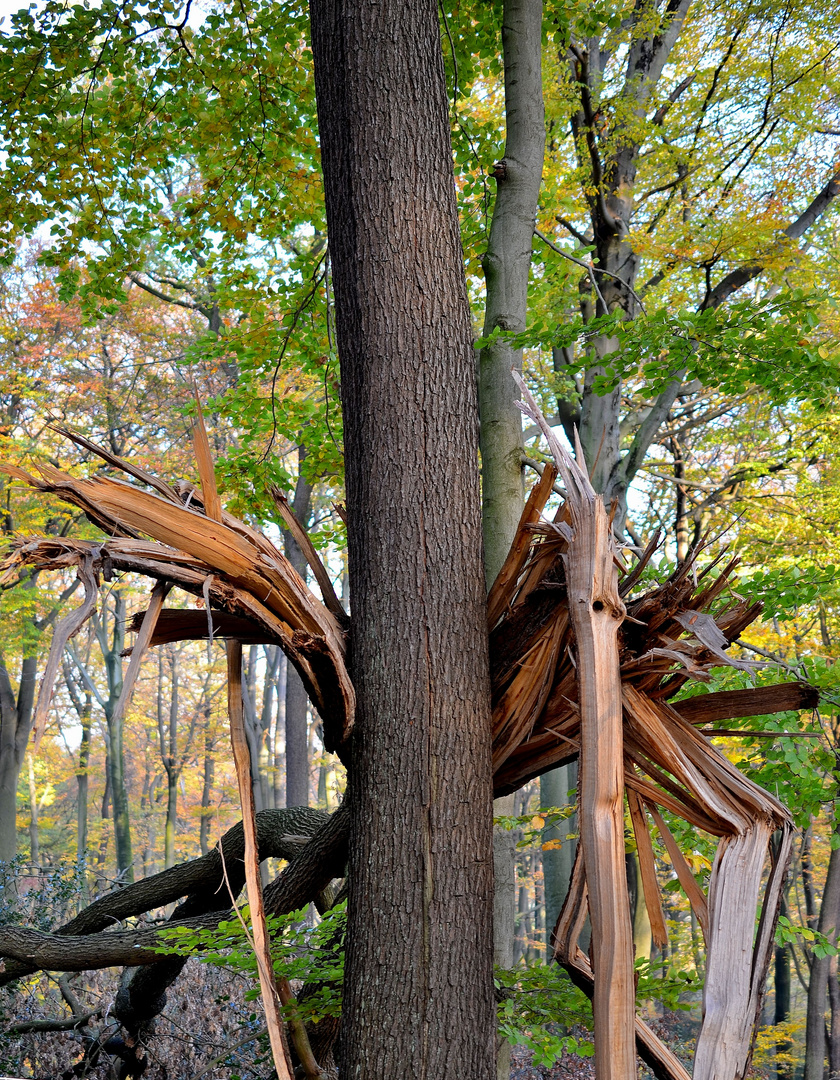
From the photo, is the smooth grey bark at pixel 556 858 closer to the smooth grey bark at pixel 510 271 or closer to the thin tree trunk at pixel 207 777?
the smooth grey bark at pixel 510 271

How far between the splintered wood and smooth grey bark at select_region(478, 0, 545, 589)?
95cm

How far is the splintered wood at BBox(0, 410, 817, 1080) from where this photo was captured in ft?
5.94

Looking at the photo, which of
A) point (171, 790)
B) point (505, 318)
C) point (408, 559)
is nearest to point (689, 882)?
point (408, 559)

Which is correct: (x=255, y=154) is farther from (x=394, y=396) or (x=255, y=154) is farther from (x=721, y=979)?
(x=721, y=979)

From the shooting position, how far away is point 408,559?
217cm

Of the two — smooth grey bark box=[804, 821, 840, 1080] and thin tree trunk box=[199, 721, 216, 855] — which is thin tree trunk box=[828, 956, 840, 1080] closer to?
smooth grey bark box=[804, 821, 840, 1080]

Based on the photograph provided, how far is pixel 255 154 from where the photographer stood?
18.1ft

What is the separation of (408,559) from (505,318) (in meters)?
1.86

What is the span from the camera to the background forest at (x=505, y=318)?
3.93 metres

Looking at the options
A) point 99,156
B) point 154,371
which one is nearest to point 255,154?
point 99,156

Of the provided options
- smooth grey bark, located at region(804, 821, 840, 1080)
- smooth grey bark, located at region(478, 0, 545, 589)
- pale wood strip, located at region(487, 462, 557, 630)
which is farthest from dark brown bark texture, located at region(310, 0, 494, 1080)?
smooth grey bark, located at region(804, 821, 840, 1080)

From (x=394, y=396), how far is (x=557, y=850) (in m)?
8.57

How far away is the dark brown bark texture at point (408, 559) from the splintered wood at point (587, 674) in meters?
0.18

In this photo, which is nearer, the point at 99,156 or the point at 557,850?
the point at 99,156
